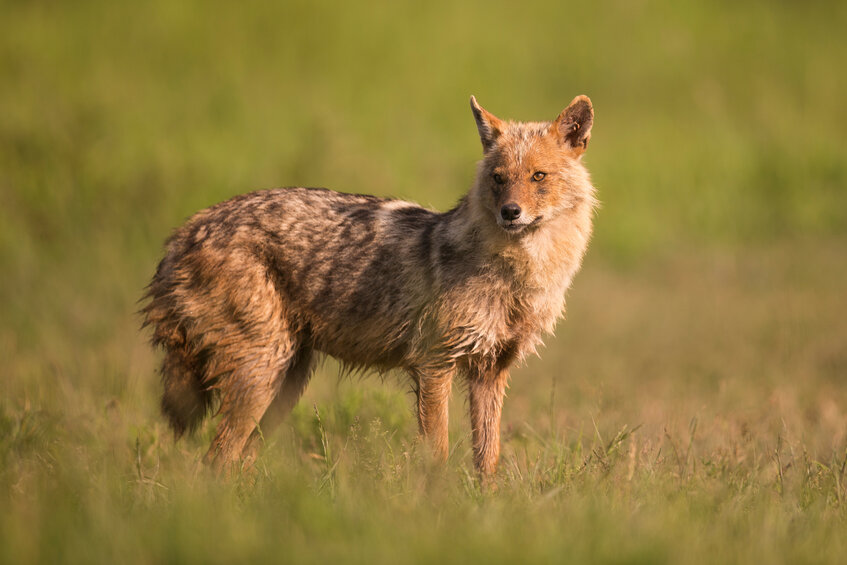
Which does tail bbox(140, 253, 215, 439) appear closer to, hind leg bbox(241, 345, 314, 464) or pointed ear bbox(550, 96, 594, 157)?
hind leg bbox(241, 345, 314, 464)

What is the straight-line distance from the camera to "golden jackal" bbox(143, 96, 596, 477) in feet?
16.6

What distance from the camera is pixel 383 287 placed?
539cm

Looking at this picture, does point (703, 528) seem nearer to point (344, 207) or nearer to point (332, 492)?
point (332, 492)

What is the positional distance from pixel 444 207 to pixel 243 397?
8568 millimetres

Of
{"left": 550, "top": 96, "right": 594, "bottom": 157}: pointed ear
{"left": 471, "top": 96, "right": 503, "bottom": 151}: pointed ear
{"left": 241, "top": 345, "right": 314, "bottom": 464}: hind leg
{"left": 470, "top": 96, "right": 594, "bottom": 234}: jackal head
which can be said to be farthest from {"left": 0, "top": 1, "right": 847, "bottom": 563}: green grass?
{"left": 471, "top": 96, "right": 503, "bottom": 151}: pointed ear

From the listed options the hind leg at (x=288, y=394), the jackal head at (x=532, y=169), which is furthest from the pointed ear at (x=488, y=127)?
the hind leg at (x=288, y=394)

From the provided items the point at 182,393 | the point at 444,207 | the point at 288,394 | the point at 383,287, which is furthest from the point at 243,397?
the point at 444,207

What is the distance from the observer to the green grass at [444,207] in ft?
11.1

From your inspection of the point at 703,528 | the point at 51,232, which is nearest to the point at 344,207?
the point at 703,528

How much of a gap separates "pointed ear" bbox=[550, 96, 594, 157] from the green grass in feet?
5.58

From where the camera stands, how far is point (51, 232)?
11.9 meters

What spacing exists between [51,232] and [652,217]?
9419mm

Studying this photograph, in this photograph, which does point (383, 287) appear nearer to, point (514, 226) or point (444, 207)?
point (514, 226)

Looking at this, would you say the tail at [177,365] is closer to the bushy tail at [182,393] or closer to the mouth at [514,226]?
the bushy tail at [182,393]
